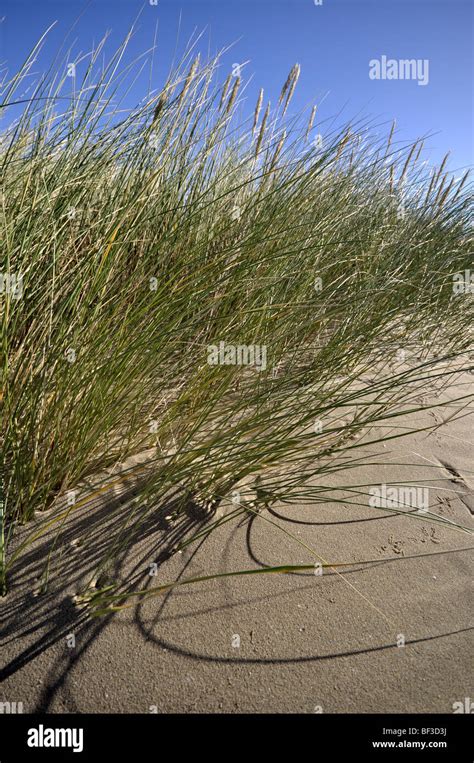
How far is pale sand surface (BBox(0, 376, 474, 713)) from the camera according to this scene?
2.73ft

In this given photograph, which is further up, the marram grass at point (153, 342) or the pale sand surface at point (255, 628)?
the marram grass at point (153, 342)

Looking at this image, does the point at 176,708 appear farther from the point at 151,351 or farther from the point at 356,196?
the point at 356,196

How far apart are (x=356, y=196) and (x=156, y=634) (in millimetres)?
2198

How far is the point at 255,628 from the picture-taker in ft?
3.13

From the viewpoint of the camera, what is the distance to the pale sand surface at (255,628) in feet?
2.73

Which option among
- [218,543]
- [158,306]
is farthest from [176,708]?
Answer: [158,306]
